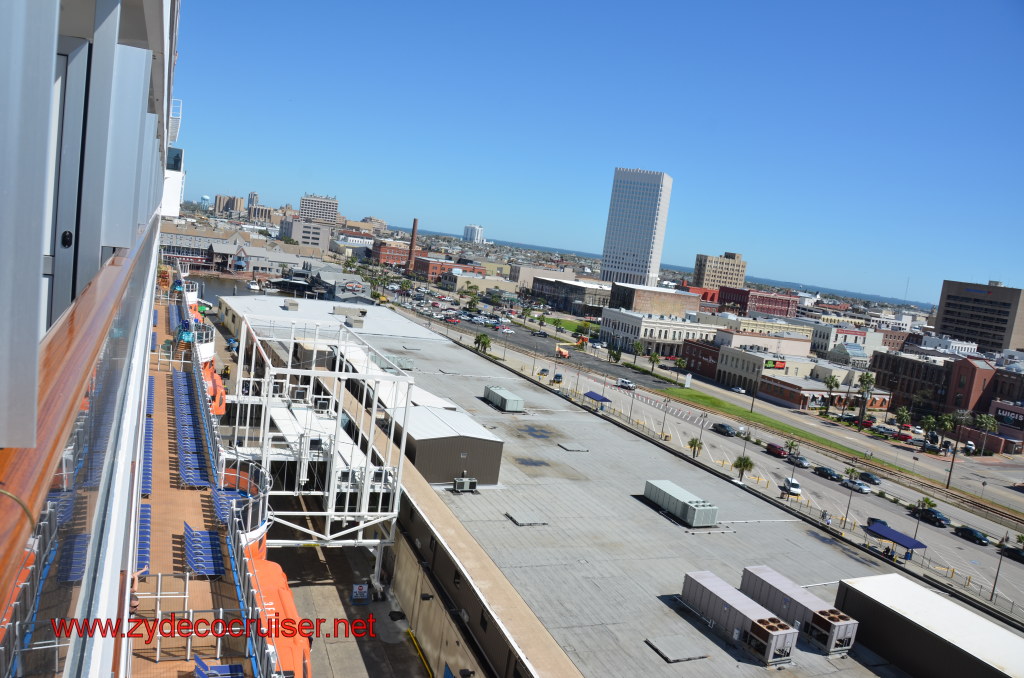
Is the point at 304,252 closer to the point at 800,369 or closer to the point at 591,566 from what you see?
the point at 800,369

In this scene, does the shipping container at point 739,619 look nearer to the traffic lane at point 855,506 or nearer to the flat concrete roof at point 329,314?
the traffic lane at point 855,506

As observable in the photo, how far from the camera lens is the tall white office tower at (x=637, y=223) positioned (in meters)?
80.5

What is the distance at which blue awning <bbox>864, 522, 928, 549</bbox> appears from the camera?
15.1 meters

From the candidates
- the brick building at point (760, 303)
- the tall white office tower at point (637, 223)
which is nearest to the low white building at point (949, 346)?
the brick building at point (760, 303)

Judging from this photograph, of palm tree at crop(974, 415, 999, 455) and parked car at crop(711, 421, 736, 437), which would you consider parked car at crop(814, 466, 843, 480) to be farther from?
palm tree at crop(974, 415, 999, 455)

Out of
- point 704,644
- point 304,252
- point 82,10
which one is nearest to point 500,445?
point 704,644

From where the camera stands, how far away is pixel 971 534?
18.3 m

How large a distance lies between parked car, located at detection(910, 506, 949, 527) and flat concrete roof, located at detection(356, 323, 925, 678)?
25.0 ft

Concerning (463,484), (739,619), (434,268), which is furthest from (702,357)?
(434,268)

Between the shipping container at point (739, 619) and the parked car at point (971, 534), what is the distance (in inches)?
490

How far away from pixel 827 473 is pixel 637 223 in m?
61.8

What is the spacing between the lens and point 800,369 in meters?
39.7

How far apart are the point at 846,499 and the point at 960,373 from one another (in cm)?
2310

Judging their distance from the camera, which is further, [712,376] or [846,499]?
[712,376]
